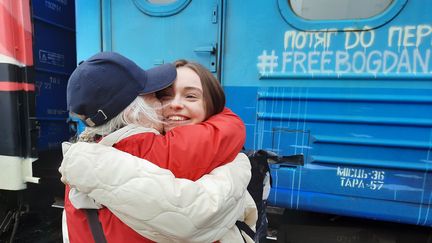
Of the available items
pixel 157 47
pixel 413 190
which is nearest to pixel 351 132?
pixel 413 190

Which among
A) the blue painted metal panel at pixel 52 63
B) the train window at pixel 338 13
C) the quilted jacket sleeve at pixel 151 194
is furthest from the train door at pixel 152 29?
the quilted jacket sleeve at pixel 151 194

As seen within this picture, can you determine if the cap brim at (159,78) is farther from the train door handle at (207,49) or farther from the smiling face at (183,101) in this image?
the train door handle at (207,49)

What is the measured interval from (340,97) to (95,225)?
1370 millimetres

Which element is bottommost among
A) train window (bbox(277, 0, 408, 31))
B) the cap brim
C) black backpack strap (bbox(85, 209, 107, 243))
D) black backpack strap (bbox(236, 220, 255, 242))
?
black backpack strap (bbox(236, 220, 255, 242))

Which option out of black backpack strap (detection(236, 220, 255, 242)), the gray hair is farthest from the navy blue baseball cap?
black backpack strap (detection(236, 220, 255, 242))

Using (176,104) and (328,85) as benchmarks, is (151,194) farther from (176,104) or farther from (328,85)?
(328,85)

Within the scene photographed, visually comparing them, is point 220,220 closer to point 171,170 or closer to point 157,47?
point 171,170

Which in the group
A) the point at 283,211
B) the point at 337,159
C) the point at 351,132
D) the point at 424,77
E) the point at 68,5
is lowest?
the point at 283,211

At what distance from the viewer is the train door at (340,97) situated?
1556 mm

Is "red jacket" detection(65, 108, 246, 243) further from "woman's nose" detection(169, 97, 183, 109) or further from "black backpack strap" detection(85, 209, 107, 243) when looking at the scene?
"woman's nose" detection(169, 97, 183, 109)

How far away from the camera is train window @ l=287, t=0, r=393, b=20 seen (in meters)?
1.61

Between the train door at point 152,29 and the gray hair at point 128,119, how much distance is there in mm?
1096

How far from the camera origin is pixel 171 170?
0.77m

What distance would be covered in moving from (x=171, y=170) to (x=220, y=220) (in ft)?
0.57
